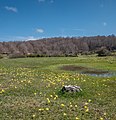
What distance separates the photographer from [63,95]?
15.2m

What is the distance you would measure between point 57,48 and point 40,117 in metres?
183

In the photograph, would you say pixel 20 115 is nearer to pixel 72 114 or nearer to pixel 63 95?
pixel 72 114

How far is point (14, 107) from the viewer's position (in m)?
12.7

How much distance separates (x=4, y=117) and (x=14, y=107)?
1.50 meters

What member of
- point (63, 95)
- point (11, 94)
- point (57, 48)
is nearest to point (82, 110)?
point (63, 95)

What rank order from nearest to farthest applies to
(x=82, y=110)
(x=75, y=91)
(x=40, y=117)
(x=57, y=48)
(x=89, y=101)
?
(x=40, y=117), (x=82, y=110), (x=89, y=101), (x=75, y=91), (x=57, y=48)

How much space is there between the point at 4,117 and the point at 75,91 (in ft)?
18.3

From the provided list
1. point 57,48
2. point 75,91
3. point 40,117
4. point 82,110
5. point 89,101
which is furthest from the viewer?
point 57,48

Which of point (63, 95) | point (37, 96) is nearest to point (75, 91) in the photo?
point (63, 95)

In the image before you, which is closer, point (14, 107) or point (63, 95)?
point (14, 107)

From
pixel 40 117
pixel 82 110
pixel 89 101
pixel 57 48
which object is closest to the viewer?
pixel 40 117

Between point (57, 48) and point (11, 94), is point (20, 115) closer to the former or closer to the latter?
point (11, 94)

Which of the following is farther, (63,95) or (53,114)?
(63,95)

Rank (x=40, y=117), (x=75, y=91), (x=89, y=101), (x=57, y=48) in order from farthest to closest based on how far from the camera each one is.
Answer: (x=57, y=48) → (x=75, y=91) → (x=89, y=101) → (x=40, y=117)
